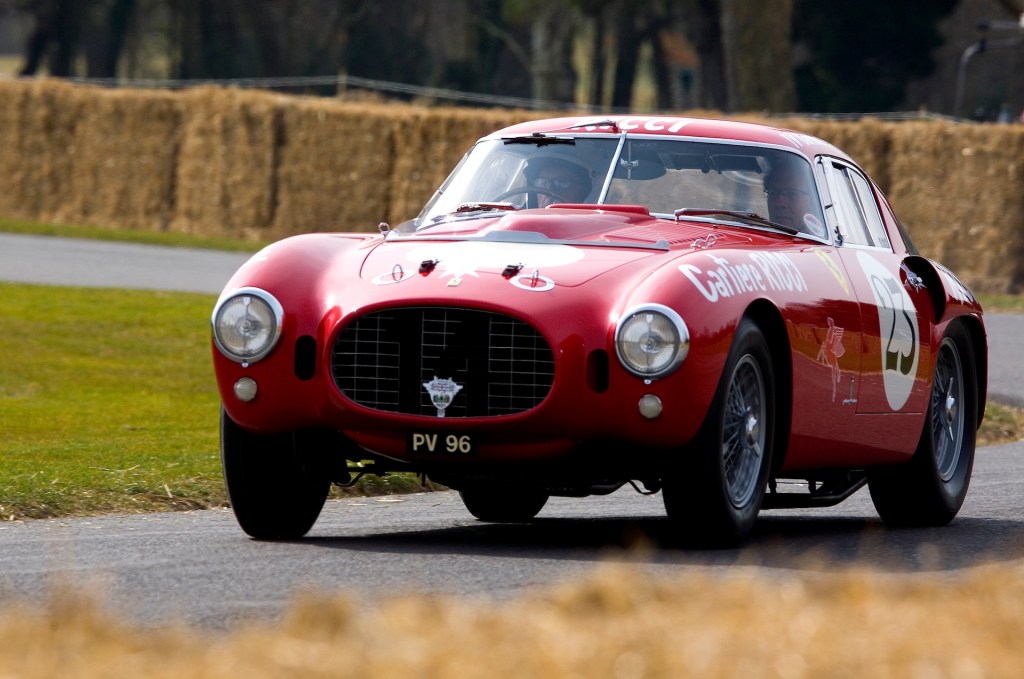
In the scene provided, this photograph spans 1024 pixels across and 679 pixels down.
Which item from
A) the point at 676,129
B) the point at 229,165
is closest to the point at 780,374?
the point at 676,129

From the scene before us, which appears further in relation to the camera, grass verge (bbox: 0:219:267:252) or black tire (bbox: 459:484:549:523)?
grass verge (bbox: 0:219:267:252)

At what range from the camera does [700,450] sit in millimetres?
6582

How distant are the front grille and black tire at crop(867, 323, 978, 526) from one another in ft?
7.90

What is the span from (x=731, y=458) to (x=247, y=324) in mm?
1723

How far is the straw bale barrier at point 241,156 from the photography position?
31.5 m

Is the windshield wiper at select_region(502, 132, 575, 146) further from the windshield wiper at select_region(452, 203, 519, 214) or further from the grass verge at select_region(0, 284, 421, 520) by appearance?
the grass verge at select_region(0, 284, 421, 520)

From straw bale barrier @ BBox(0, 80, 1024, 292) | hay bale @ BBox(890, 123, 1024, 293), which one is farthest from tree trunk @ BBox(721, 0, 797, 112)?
hay bale @ BBox(890, 123, 1024, 293)

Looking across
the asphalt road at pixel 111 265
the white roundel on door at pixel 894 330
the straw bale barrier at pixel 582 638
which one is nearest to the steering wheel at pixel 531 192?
the white roundel on door at pixel 894 330

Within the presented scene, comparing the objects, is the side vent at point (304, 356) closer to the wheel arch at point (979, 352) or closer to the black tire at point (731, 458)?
the black tire at point (731, 458)

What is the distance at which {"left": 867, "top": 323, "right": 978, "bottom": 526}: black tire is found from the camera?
27.7 feet

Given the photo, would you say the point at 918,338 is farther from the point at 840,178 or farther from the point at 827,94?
the point at 827,94

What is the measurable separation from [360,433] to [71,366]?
791 cm

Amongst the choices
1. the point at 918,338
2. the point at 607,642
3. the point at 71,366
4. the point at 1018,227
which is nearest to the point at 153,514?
the point at 918,338

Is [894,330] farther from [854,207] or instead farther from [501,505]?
[501,505]
